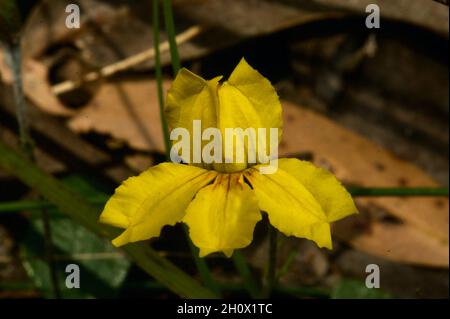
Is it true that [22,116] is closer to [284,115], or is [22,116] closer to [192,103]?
[192,103]

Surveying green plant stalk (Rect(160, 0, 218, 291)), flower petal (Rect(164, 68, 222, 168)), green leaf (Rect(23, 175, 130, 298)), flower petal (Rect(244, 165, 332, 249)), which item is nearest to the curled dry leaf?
green leaf (Rect(23, 175, 130, 298))

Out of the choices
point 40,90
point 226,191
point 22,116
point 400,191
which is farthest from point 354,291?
point 40,90

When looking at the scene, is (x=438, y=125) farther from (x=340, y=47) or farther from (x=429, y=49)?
(x=340, y=47)

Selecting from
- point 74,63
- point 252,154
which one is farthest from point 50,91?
point 252,154

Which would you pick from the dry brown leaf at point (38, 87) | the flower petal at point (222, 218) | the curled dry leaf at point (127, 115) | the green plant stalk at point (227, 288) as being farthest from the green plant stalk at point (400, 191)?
the dry brown leaf at point (38, 87)

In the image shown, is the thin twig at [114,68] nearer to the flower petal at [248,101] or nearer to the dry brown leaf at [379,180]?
the dry brown leaf at [379,180]

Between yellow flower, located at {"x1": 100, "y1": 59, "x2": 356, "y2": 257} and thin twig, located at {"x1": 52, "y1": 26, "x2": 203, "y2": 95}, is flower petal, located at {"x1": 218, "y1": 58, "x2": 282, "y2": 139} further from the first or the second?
thin twig, located at {"x1": 52, "y1": 26, "x2": 203, "y2": 95}
